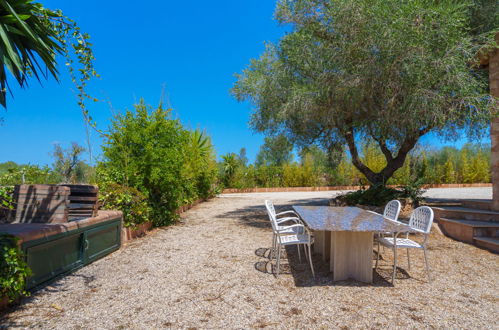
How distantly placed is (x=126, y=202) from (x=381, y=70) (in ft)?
16.7

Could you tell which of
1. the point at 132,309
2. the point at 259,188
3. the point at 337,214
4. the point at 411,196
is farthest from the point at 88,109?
the point at 259,188

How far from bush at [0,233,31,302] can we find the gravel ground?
0.75 ft

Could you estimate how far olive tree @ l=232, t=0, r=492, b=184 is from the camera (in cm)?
524

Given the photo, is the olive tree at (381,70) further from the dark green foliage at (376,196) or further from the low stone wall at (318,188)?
the low stone wall at (318,188)

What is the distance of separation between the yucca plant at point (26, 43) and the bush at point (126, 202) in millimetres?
2753

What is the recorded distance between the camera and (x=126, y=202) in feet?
17.9

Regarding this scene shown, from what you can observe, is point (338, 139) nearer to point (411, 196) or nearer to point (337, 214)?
point (411, 196)

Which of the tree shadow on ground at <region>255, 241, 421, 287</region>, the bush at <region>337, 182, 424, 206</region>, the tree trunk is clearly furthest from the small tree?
the bush at <region>337, 182, 424, 206</region>

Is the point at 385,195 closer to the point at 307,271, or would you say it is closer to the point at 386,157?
the point at 386,157

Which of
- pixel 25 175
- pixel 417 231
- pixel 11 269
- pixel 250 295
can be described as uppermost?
pixel 25 175

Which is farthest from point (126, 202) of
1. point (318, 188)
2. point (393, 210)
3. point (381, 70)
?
point (318, 188)

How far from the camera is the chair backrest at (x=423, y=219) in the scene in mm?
3363

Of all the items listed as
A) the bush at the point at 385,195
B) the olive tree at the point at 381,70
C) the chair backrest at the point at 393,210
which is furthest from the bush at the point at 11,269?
the bush at the point at 385,195

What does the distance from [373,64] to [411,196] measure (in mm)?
3941
